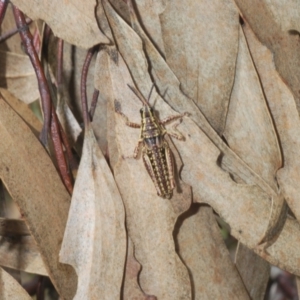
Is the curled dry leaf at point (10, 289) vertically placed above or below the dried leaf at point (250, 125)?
below

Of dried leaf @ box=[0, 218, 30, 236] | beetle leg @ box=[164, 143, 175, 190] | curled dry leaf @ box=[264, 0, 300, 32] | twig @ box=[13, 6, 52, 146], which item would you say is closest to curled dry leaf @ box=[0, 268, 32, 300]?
dried leaf @ box=[0, 218, 30, 236]

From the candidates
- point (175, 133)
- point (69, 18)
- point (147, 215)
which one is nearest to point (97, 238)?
point (147, 215)

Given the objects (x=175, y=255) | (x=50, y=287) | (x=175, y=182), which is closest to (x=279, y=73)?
(x=175, y=182)

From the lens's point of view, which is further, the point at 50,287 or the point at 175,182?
the point at 50,287

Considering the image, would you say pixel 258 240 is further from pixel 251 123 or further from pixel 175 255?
pixel 251 123

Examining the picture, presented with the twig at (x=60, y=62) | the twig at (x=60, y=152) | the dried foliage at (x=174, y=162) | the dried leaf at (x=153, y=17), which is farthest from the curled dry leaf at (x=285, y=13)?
the twig at (x=60, y=152)

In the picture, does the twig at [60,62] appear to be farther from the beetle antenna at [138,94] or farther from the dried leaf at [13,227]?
the dried leaf at [13,227]

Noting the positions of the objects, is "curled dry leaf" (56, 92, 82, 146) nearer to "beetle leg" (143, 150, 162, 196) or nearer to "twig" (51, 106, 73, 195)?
"twig" (51, 106, 73, 195)
